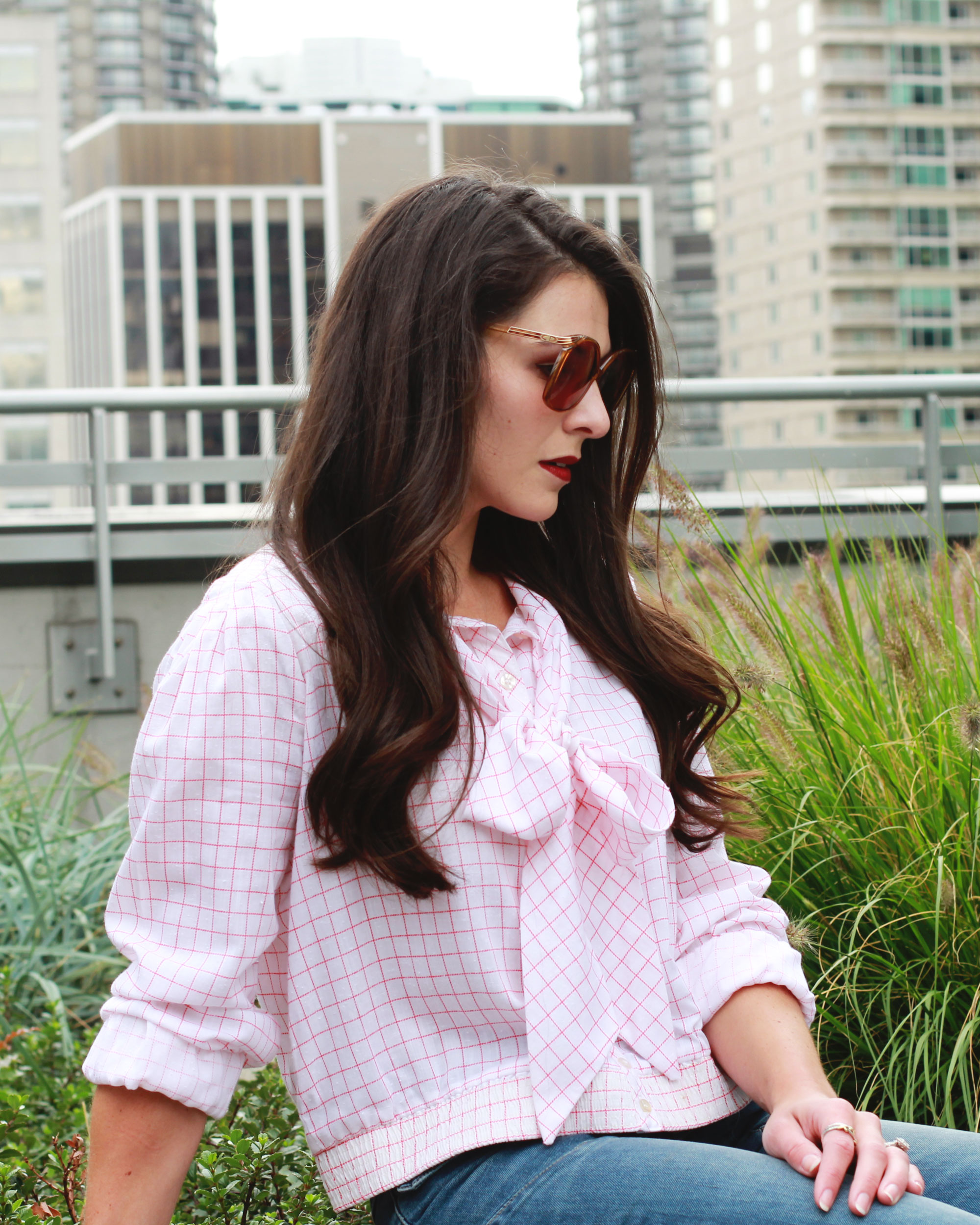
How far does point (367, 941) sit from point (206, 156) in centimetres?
9043

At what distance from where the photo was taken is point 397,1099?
1.10 meters

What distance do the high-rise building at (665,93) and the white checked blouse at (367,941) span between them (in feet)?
374

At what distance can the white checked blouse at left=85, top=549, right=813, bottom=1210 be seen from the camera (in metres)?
1.06

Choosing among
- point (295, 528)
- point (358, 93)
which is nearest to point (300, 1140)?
point (295, 528)

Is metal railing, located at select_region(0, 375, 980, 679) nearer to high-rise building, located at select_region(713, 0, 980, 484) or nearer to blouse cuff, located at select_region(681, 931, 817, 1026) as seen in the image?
blouse cuff, located at select_region(681, 931, 817, 1026)

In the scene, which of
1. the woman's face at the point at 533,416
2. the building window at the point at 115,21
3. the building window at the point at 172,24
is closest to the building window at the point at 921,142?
the building window at the point at 172,24

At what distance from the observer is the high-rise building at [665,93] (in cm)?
11450

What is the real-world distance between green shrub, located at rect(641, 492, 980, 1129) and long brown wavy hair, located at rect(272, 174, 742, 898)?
1.71 ft

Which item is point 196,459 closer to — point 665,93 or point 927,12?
point 927,12

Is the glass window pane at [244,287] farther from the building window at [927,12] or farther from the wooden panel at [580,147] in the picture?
the building window at [927,12]

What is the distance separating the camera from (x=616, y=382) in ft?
4.77

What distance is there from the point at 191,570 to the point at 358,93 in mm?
113024

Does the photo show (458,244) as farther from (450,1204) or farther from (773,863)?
(773,863)

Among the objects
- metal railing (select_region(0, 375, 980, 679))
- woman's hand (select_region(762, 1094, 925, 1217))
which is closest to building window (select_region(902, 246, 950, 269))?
metal railing (select_region(0, 375, 980, 679))
